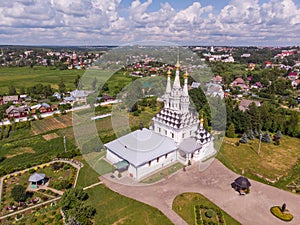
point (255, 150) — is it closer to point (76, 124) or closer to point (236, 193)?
point (236, 193)

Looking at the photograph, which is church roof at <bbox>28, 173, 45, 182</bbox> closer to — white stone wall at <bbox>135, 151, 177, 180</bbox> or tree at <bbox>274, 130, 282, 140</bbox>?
white stone wall at <bbox>135, 151, 177, 180</bbox>

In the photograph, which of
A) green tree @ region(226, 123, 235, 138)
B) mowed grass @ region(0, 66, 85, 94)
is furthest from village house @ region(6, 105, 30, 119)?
green tree @ region(226, 123, 235, 138)

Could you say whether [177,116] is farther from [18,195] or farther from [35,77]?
[35,77]

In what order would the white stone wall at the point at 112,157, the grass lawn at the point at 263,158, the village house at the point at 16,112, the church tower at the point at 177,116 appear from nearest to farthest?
the grass lawn at the point at 263,158, the white stone wall at the point at 112,157, the church tower at the point at 177,116, the village house at the point at 16,112

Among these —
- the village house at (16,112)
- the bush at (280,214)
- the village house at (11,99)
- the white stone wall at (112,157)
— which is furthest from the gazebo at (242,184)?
the village house at (11,99)

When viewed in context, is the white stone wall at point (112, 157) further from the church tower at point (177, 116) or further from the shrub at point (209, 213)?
the shrub at point (209, 213)

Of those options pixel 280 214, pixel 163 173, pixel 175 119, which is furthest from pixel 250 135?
pixel 163 173

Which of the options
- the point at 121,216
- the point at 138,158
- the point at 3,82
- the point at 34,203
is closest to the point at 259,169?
the point at 138,158
